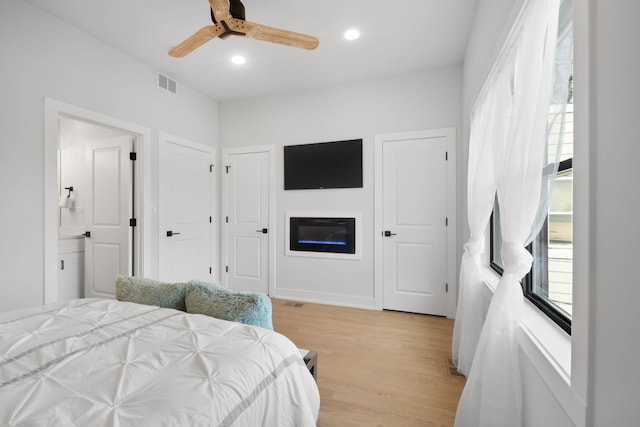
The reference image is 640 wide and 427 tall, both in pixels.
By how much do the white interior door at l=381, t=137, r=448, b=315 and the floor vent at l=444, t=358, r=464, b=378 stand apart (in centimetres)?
105

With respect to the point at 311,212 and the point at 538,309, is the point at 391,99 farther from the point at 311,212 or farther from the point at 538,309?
the point at 538,309

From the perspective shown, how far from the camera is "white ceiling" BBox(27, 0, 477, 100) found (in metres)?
2.35

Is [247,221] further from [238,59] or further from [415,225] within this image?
[415,225]

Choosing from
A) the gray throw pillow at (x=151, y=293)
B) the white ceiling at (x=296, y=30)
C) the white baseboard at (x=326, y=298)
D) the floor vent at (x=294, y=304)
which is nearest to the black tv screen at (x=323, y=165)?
the white ceiling at (x=296, y=30)

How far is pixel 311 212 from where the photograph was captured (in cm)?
385

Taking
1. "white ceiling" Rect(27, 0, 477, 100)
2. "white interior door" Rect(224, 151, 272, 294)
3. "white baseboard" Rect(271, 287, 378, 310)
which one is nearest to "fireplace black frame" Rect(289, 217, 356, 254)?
"white interior door" Rect(224, 151, 272, 294)

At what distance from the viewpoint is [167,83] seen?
350cm

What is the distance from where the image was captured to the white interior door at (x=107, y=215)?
3.27 m

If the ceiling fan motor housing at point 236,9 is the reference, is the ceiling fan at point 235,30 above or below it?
below

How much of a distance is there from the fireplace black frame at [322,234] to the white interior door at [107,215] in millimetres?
1936

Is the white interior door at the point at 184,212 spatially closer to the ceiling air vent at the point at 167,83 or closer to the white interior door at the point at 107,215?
the white interior door at the point at 107,215

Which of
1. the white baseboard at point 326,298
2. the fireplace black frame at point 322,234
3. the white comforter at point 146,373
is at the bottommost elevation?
the white baseboard at point 326,298

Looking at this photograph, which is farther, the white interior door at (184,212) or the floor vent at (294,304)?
the floor vent at (294,304)

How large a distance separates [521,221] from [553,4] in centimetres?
86
